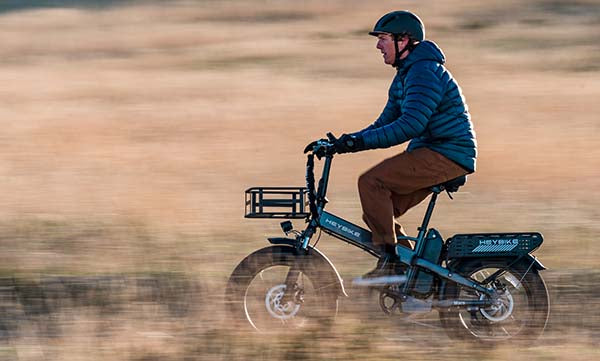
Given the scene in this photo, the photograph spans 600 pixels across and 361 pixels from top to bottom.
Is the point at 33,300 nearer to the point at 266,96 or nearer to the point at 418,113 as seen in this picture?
the point at 418,113

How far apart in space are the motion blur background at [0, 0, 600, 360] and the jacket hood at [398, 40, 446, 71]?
49.0 inches

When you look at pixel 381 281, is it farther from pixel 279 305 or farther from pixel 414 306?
pixel 279 305

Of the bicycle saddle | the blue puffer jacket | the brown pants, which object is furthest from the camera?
the bicycle saddle

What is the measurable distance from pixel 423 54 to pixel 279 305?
1.46 meters

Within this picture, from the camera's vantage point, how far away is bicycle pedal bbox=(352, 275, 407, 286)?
661 centimetres

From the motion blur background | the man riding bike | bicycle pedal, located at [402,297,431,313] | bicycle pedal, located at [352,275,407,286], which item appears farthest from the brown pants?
the motion blur background

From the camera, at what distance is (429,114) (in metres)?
6.38

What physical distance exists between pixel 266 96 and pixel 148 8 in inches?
818

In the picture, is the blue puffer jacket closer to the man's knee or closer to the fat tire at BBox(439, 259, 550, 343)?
the man's knee

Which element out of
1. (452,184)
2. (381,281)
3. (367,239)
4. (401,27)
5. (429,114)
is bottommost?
(381,281)

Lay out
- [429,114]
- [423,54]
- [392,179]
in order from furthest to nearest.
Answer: [392,179] → [423,54] → [429,114]

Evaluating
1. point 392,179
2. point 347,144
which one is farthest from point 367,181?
point 347,144

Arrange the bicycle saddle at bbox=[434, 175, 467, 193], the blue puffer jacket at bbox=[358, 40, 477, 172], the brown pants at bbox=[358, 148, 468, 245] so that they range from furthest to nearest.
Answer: the bicycle saddle at bbox=[434, 175, 467, 193], the brown pants at bbox=[358, 148, 468, 245], the blue puffer jacket at bbox=[358, 40, 477, 172]

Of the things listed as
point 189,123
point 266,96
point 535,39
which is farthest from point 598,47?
point 189,123
